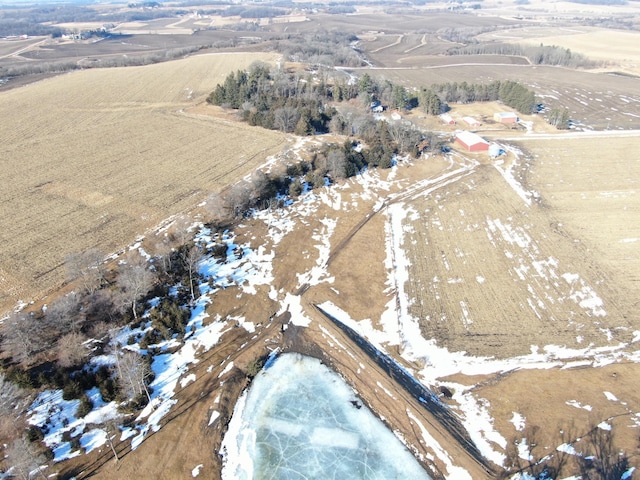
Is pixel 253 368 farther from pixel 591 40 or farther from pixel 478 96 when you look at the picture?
pixel 591 40

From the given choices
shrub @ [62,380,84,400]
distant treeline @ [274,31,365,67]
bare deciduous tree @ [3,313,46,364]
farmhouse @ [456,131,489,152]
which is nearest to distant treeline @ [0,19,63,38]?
distant treeline @ [274,31,365,67]

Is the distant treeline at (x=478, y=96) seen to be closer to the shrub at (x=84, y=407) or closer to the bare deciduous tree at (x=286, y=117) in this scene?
the bare deciduous tree at (x=286, y=117)

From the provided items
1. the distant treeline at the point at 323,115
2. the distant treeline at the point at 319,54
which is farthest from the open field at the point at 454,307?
the distant treeline at the point at 319,54

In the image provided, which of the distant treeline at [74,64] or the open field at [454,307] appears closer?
the open field at [454,307]

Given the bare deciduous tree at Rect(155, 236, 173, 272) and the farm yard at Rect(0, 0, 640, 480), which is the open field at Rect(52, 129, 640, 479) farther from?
the bare deciduous tree at Rect(155, 236, 173, 272)

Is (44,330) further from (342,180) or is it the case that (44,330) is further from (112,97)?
(112,97)

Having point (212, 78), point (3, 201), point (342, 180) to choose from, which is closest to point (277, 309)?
point (342, 180)
